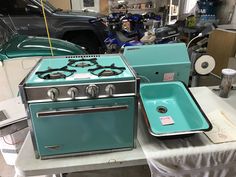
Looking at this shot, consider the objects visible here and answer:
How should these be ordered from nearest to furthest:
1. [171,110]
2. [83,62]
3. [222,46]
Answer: [83,62], [171,110], [222,46]

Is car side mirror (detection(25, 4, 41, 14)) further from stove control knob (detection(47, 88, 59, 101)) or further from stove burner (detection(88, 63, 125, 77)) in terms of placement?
stove control knob (detection(47, 88, 59, 101))

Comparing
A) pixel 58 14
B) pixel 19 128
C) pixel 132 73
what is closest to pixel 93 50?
pixel 58 14

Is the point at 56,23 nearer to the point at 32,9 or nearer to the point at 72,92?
the point at 32,9

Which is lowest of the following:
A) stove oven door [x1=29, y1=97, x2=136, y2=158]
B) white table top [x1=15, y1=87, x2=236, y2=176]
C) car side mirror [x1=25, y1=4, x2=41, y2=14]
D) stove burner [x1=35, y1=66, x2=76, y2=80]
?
white table top [x1=15, y1=87, x2=236, y2=176]

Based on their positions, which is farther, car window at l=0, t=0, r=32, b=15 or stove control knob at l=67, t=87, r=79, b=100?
car window at l=0, t=0, r=32, b=15

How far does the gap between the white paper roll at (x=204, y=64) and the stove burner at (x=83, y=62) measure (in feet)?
2.84

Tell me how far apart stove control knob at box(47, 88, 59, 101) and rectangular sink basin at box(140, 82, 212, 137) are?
17.4 inches

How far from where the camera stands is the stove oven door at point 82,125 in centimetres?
79

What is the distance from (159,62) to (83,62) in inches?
19.3

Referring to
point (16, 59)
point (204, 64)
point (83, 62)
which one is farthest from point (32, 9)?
point (204, 64)

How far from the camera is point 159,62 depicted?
4.09 ft

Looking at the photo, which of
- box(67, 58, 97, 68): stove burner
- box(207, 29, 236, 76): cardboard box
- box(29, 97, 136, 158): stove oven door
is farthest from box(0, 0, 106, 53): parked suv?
box(29, 97, 136, 158): stove oven door

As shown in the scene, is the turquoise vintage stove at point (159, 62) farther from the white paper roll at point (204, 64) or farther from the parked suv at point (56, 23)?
the parked suv at point (56, 23)

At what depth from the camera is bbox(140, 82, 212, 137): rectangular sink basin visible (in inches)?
37.3
